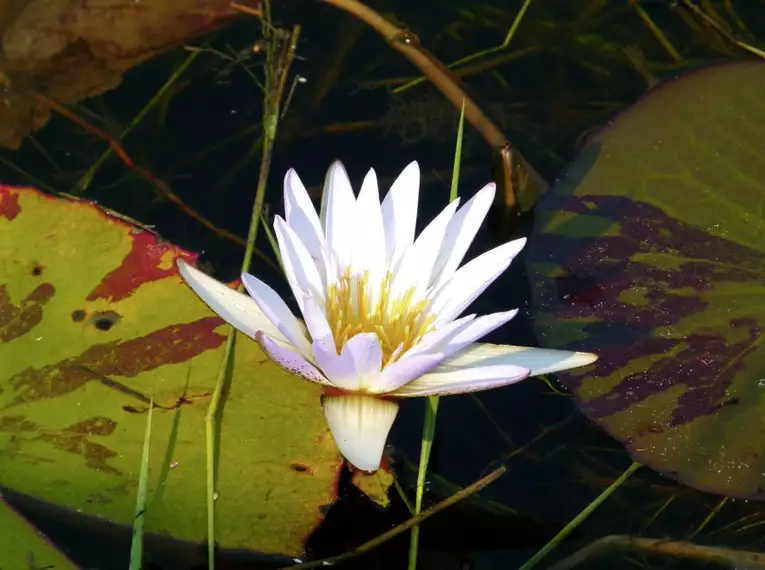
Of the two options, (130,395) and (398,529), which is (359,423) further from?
(130,395)

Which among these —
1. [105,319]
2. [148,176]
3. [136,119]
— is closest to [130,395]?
[105,319]

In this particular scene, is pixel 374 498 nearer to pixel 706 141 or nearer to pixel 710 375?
pixel 710 375

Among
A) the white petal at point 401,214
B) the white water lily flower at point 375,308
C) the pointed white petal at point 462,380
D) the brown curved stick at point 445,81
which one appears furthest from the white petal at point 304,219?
the brown curved stick at point 445,81

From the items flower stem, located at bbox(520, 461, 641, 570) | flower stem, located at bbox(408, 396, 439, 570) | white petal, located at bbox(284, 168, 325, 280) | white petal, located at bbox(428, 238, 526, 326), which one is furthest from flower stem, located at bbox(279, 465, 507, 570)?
white petal, located at bbox(284, 168, 325, 280)

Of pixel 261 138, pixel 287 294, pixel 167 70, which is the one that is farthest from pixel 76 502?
pixel 167 70

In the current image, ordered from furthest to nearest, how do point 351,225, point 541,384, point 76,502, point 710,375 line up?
point 541,384 → point 710,375 → point 351,225 → point 76,502

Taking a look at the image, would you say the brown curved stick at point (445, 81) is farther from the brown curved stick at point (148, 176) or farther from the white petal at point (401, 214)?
the brown curved stick at point (148, 176)
